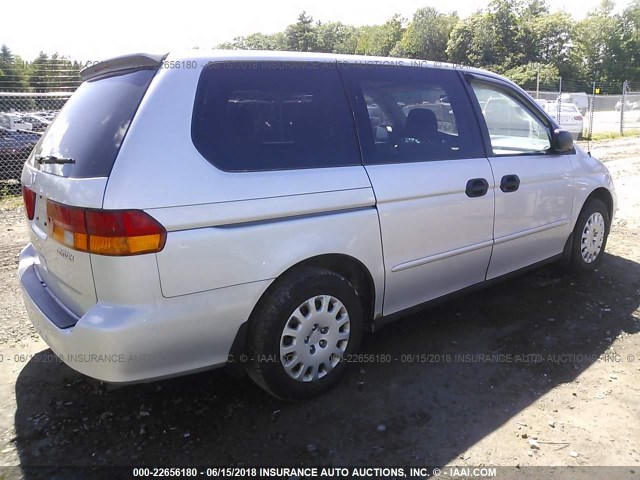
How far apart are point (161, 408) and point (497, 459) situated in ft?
5.76

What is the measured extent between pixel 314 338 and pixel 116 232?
3.90 ft

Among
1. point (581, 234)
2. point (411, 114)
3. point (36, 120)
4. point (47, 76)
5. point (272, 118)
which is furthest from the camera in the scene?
point (36, 120)

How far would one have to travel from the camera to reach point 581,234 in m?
4.45

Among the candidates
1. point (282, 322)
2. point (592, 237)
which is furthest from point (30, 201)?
point (592, 237)

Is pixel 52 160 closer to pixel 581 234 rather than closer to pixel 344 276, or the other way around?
pixel 344 276

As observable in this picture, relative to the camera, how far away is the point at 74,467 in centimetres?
236

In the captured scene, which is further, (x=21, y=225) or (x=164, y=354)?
(x=21, y=225)

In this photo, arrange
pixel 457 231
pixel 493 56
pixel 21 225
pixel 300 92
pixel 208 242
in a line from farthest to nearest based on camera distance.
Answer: pixel 493 56, pixel 21 225, pixel 457 231, pixel 300 92, pixel 208 242

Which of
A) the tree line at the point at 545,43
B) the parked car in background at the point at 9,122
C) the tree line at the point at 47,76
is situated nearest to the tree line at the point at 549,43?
the tree line at the point at 545,43

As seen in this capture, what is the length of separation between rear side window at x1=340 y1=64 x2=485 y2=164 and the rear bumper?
119 centimetres

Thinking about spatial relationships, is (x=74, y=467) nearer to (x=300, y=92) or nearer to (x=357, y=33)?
(x=300, y=92)

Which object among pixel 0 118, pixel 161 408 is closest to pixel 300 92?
pixel 161 408

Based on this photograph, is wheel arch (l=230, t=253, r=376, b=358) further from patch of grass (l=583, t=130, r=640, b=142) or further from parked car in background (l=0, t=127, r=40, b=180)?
patch of grass (l=583, t=130, r=640, b=142)

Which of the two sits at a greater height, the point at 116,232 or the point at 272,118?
the point at 272,118
